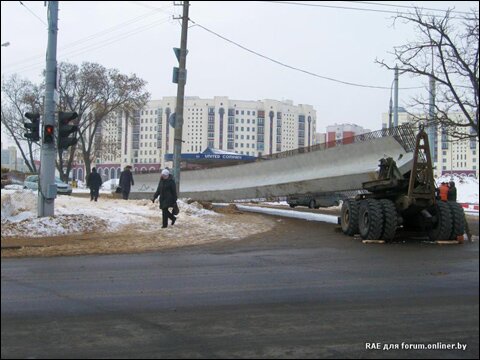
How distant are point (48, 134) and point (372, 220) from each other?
9264 mm

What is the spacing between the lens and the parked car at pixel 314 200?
2128 cm

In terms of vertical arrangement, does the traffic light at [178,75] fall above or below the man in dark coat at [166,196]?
above

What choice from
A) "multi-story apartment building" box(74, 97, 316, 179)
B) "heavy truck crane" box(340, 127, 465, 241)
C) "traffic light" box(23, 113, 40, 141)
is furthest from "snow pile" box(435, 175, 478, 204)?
"traffic light" box(23, 113, 40, 141)

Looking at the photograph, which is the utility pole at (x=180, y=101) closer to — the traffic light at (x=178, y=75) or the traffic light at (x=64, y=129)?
the traffic light at (x=178, y=75)

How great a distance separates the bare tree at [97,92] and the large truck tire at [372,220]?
4187cm

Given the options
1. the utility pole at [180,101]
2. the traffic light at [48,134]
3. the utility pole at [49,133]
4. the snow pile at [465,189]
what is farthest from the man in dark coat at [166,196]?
the snow pile at [465,189]

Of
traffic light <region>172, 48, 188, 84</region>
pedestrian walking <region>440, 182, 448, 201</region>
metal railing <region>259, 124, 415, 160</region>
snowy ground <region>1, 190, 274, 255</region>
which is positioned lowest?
snowy ground <region>1, 190, 274, 255</region>

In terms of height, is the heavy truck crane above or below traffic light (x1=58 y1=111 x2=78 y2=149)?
below

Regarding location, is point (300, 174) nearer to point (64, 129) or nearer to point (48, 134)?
point (64, 129)

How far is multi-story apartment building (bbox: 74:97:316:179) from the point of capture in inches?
1344

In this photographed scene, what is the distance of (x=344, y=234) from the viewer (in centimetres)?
1522

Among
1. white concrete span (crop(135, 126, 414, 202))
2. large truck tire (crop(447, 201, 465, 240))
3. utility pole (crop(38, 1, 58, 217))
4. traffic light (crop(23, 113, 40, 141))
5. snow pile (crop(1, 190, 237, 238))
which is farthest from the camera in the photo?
white concrete span (crop(135, 126, 414, 202))

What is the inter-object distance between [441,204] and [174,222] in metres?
7.97

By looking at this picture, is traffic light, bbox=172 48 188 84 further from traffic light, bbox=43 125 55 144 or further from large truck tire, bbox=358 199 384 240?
large truck tire, bbox=358 199 384 240
